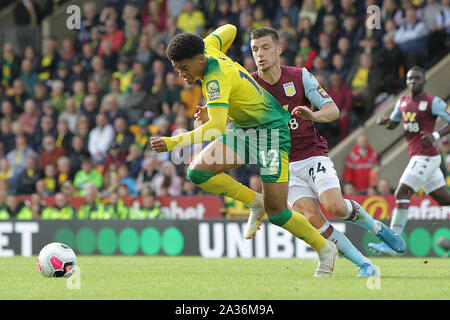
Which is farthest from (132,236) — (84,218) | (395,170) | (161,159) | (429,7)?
(429,7)

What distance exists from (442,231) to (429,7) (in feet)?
15.0

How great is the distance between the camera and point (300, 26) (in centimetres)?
1490

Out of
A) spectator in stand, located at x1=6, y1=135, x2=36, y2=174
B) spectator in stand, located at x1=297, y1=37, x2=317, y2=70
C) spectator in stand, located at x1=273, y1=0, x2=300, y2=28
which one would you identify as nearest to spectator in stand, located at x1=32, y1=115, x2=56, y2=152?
spectator in stand, located at x1=6, y1=135, x2=36, y2=174

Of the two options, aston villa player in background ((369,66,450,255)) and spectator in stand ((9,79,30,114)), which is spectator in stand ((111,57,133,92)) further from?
aston villa player in background ((369,66,450,255))

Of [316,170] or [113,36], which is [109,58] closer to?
[113,36]

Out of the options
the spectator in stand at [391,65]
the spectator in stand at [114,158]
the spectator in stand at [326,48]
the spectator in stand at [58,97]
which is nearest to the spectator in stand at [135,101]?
the spectator in stand at [114,158]

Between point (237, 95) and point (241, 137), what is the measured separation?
440 millimetres

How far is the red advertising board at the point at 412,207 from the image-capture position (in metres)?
11.8

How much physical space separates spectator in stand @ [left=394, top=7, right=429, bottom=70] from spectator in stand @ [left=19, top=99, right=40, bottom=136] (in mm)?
7638

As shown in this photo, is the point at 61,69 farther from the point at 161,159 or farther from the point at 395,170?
the point at 395,170

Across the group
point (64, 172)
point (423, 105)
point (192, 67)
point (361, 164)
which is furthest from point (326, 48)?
point (192, 67)

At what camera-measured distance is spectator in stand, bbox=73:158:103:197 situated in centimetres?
1467

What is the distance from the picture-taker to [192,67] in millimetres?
6410

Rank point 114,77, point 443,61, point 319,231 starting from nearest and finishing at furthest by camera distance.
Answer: point 319,231 → point 443,61 → point 114,77
